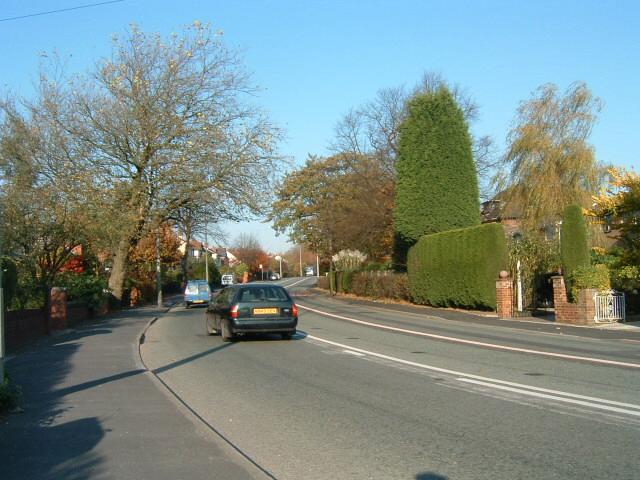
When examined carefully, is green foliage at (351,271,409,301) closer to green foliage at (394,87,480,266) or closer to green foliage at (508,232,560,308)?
green foliage at (394,87,480,266)

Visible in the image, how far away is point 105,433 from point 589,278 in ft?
59.1

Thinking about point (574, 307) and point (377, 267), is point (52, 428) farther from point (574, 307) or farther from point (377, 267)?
point (377, 267)

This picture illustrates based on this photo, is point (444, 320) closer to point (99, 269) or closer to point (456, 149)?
point (456, 149)

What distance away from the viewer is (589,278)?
2158 cm

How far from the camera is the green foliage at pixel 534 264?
90.2ft

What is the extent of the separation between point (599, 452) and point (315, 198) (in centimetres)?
5737

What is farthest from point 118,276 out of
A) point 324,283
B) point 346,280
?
point 324,283

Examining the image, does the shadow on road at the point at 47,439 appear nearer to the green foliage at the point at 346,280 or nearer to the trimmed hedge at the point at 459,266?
the trimmed hedge at the point at 459,266

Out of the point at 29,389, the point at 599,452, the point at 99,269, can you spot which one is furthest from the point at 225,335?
the point at 99,269

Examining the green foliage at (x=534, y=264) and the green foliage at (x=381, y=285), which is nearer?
the green foliage at (x=534, y=264)

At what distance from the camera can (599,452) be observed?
627 centimetres

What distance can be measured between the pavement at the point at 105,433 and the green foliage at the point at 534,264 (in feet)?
62.9

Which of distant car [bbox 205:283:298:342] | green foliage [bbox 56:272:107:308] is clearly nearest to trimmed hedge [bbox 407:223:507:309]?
distant car [bbox 205:283:298:342]

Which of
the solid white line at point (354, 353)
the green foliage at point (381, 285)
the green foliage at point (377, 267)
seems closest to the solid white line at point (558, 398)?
the solid white line at point (354, 353)
